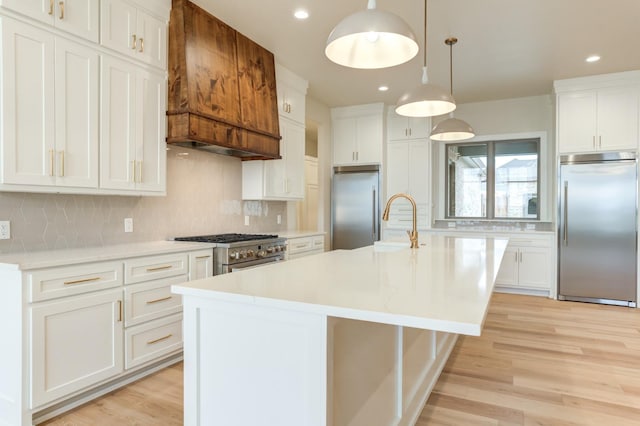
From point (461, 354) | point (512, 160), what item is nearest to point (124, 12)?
point (461, 354)

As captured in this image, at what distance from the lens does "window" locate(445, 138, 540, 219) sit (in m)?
5.72

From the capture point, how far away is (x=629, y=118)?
4.65m

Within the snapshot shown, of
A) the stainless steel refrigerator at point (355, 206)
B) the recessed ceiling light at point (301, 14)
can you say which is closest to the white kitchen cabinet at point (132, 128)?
the recessed ceiling light at point (301, 14)

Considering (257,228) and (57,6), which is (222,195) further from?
(57,6)

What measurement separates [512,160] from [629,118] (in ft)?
4.81

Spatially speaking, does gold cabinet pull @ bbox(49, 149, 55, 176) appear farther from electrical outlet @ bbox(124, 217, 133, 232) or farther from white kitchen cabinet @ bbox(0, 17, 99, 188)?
electrical outlet @ bbox(124, 217, 133, 232)

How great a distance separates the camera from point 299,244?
4.35 meters

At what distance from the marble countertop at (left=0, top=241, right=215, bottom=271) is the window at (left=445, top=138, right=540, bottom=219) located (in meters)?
4.39

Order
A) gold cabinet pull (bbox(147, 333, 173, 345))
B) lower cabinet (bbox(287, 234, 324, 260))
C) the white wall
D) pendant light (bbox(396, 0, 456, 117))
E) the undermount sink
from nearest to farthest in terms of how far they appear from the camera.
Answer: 1. pendant light (bbox(396, 0, 456, 117))
2. gold cabinet pull (bbox(147, 333, 173, 345))
3. the undermount sink
4. lower cabinet (bbox(287, 234, 324, 260))
5. the white wall

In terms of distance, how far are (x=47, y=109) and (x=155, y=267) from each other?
1.14m

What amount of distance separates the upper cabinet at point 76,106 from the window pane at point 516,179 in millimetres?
4841

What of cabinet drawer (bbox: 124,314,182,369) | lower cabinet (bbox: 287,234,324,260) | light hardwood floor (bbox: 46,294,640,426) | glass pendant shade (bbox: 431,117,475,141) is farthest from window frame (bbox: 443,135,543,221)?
cabinet drawer (bbox: 124,314,182,369)

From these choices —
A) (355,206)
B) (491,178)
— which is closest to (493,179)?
(491,178)

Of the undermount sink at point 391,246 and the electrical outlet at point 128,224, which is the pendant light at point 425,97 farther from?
the electrical outlet at point 128,224
